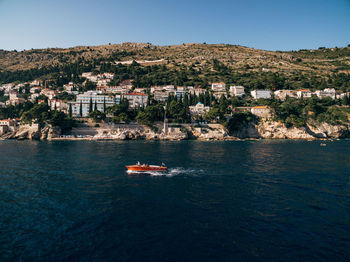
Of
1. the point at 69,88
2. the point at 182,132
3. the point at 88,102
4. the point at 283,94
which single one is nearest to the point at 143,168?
the point at 182,132

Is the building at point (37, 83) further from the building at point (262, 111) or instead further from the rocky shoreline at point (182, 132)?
the building at point (262, 111)

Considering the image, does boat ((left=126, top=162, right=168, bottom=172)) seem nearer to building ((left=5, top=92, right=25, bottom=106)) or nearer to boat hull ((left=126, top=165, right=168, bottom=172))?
boat hull ((left=126, top=165, right=168, bottom=172))

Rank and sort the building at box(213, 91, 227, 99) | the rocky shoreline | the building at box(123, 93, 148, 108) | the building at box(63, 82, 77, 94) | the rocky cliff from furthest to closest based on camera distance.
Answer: the building at box(63, 82, 77, 94) → the building at box(213, 91, 227, 99) → the building at box(123, 93, 148, 108) → the rocky shoreline → the rocky cliff

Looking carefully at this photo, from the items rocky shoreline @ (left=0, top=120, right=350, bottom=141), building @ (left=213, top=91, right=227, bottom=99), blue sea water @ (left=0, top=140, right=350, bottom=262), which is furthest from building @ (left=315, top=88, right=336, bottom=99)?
blue sea water @ (left=0, top=140, right=350, bottom=262)

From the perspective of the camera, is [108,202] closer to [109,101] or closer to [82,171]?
→ [82,171]

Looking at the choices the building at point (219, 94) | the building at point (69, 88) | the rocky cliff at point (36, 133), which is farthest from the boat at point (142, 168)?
the building at point (69, 88)

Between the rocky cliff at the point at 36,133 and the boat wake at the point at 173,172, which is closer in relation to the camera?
the boat wake at the point at 173,172

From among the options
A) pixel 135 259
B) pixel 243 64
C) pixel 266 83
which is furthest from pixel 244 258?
pixel 243 64
